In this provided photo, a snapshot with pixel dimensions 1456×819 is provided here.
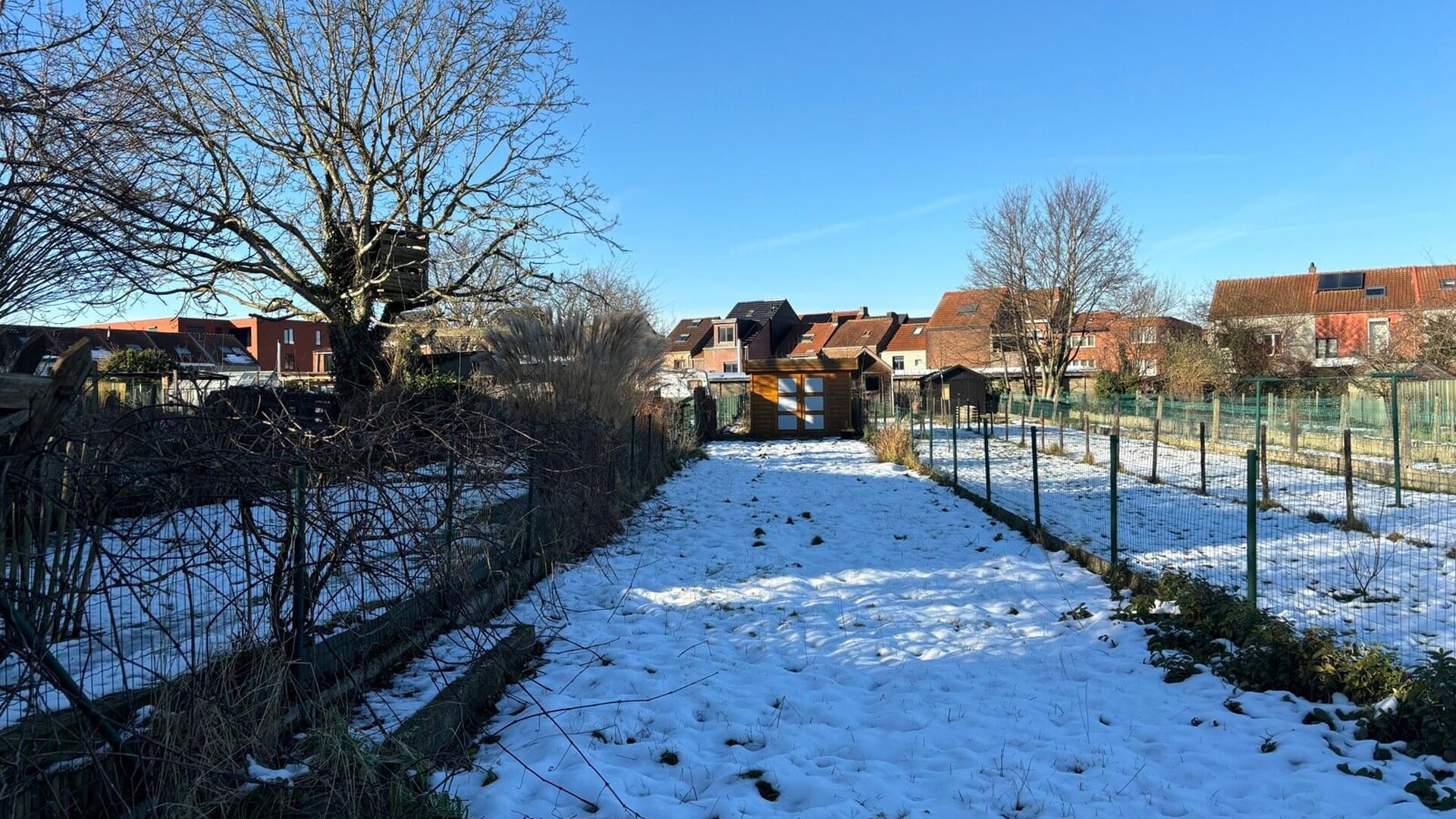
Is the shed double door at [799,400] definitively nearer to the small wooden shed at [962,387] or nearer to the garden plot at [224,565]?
the small wooden shed at [962,387]

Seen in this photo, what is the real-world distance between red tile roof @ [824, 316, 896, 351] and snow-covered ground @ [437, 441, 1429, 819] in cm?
6176

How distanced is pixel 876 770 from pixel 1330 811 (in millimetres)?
1873

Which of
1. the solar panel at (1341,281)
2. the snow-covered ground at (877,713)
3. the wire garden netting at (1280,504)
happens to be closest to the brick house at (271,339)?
the wire garden netting at (1280,504)

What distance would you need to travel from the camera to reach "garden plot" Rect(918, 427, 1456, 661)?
6.85m

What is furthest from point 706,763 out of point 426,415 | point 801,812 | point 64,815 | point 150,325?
point 150,325

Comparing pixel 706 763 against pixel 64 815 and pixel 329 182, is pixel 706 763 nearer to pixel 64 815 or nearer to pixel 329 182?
pixel 64 815

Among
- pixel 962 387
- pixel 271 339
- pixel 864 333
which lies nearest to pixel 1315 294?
pixel 962 387

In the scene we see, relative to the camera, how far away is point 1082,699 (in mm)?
5223

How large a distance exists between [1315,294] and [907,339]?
26249 mm

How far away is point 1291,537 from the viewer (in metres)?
10.0

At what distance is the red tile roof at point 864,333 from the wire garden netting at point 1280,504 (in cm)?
4380

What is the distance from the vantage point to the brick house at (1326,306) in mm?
45844

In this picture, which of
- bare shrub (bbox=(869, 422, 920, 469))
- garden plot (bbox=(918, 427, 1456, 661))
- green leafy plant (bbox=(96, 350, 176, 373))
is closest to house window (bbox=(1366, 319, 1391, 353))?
bare shrub (bbox=(869, 422, 920, 469))

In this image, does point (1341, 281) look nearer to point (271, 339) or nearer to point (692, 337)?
point (692, 337)
